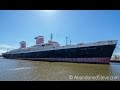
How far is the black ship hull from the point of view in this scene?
5.27 metres

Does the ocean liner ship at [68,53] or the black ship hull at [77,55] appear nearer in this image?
the ocean liner ship at [68,53]

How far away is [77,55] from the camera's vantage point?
5.64m

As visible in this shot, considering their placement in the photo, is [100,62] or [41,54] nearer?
[100,62]

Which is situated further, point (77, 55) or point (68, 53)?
point (68, 53)

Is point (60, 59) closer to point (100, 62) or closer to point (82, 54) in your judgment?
point (82, 54)

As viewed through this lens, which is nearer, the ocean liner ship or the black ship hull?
the ocean liner ship

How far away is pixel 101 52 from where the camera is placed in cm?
569

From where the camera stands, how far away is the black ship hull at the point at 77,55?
5271mm
